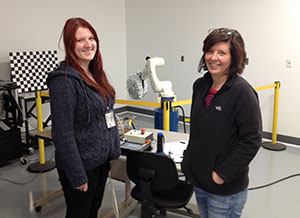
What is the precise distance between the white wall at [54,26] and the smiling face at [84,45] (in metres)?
2.99

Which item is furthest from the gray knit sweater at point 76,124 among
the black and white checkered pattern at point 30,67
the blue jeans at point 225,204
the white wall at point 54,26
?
the white wall at point 54,26

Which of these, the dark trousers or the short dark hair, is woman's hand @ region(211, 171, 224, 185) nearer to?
the short dark hair

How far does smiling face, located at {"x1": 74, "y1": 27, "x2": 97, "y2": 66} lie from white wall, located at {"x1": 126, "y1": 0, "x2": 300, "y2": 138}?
3.36m

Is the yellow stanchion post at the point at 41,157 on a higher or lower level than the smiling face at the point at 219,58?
lower

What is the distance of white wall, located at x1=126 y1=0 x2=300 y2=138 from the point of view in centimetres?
395

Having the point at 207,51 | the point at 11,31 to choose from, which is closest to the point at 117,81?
the point at 11,31

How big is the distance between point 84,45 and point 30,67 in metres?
2.82

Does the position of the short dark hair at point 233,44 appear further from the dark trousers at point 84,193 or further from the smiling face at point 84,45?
the dark trousers at point 84,193

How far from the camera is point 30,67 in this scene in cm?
390

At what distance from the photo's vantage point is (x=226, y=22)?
444 centimetres

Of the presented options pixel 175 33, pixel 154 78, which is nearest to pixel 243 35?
pixel 175 33

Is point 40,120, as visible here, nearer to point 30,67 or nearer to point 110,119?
point 30,67

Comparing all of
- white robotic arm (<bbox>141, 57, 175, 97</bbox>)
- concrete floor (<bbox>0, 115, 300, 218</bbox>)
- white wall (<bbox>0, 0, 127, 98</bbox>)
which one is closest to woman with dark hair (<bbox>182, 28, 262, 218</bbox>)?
concrete floor (<bbox>0, 115, 300, 218</bbox>)

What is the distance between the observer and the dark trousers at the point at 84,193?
1.49 meters
